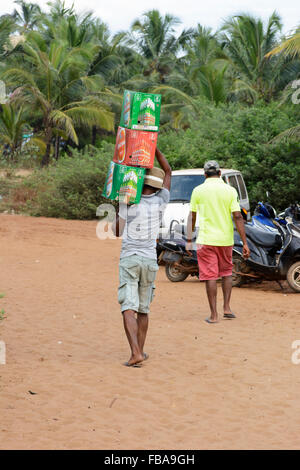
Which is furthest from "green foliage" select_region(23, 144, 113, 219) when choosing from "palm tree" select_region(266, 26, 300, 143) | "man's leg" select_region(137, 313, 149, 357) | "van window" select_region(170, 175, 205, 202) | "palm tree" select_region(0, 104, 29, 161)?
"man's leg" select_region(137, 313, 149, 357)

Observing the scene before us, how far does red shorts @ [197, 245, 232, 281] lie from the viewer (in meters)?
7.77

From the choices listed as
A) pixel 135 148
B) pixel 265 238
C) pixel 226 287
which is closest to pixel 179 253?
pixel 265 238

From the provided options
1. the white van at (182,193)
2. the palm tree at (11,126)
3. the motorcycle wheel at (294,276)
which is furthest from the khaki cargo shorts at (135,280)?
the palm tree at (11,126)

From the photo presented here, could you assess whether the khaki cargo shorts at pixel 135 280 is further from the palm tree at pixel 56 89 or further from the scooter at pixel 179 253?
the palm tree at pixel 56 89

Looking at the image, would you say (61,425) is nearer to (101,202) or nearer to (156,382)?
(156,382)

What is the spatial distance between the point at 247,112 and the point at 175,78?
2033cm

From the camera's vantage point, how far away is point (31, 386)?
532 cm

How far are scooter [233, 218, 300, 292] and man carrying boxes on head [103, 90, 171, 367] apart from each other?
13.9 feet

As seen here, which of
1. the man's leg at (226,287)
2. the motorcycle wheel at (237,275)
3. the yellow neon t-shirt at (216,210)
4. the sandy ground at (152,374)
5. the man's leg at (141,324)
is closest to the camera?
the sandy ground at (152,374)

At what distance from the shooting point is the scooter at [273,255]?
9.81 m

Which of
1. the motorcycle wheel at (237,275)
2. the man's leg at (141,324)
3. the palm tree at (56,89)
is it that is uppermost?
the palm tree at (56,89)

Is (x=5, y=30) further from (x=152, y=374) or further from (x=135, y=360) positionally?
(x=152, y=374)

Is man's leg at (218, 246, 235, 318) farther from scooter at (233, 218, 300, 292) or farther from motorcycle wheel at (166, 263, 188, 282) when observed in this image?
motorcycle wheel at (166, 263, 188, 282)

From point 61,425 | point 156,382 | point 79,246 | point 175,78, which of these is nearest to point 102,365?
point 156,382
